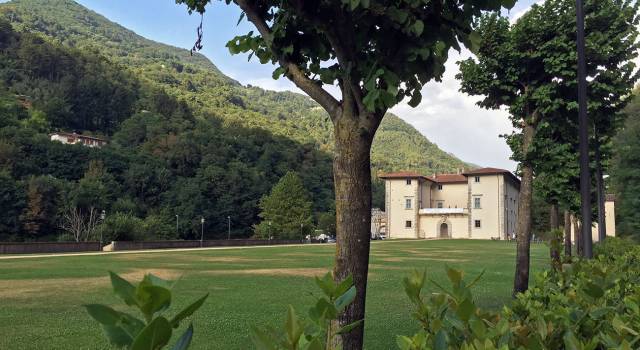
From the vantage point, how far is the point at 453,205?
88.1 m

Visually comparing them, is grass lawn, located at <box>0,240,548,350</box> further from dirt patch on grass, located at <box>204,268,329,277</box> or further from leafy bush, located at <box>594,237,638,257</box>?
leafy bush, located at <box>594,237,638,257</box>

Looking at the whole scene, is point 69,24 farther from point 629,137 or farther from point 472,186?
point 629,137

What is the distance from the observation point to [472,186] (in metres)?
81.8

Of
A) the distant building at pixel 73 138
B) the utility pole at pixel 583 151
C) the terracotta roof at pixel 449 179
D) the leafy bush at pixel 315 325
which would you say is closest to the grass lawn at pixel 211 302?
the leafy bush at pixel 315 325

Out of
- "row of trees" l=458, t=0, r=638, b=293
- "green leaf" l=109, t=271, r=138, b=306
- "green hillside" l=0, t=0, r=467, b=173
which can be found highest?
"green hillside" l=0, t=0, r=467, b=173

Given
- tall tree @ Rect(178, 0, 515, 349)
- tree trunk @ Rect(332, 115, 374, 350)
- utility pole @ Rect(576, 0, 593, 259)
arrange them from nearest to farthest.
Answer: tall tree @ Rect(178, 0, 515, 349) < tree trunk @ Rect(332, 115, 374, 350) < utility pole @ Rect(576, 0, 593, 259)

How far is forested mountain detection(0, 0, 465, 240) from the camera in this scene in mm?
56812

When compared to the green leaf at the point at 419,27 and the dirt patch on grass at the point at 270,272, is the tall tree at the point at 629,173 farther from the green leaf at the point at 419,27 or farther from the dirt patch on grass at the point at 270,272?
the green leaf at the point at 419,27

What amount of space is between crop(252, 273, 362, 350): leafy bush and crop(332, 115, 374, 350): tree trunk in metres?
2.77

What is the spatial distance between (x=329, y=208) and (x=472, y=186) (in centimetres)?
2469

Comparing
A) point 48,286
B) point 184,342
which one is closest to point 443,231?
point 48,286

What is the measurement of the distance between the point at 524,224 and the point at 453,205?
77.8 meters

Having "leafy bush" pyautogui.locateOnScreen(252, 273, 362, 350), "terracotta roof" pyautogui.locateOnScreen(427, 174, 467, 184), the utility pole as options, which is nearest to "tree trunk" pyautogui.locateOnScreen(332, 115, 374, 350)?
"leafy bush" pyautogui.locateOnScreen(252, 273, 362, 350)

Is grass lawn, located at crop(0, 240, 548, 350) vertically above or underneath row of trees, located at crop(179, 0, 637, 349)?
underneath
